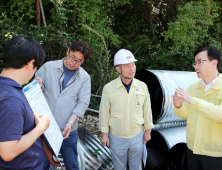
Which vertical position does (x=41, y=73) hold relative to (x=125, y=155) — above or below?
above

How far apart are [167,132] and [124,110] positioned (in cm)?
163

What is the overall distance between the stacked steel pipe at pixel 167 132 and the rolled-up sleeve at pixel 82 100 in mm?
1848

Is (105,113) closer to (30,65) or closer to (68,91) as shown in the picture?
(68,91)

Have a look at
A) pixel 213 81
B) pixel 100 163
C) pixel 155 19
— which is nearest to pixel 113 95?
pixel 213 81

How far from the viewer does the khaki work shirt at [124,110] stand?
2.65m

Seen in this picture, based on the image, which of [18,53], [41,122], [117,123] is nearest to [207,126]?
[117,123]

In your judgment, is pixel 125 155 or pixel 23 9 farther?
pixel 23 9

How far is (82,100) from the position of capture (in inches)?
98.7

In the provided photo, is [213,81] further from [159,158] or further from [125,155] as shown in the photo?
[159,158]

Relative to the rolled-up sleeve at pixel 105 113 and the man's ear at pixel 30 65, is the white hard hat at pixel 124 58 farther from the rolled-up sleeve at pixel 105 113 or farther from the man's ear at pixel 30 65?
the man's ear at pixel 30 65

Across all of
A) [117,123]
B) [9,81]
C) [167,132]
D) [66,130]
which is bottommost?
[167,132]

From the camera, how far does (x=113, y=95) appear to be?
8.91 feet

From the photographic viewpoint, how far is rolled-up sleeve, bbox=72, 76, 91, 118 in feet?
7.98

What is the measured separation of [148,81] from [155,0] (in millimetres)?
6003
